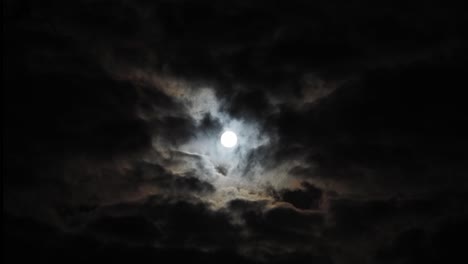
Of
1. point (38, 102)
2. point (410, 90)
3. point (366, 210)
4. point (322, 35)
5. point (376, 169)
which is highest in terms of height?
point (322, 35)

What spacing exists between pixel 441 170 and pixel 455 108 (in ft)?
3.72

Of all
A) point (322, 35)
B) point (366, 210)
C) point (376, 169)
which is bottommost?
point (366, 210)

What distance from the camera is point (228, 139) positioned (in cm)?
733

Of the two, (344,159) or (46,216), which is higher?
(344,159)

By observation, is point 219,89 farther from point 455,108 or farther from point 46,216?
point 455,108

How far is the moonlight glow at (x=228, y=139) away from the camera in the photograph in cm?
733

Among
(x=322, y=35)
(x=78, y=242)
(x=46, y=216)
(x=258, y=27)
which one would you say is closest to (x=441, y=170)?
(x=322, y=35)

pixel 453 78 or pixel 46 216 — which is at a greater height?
pixel 453 78

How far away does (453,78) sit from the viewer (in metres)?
7.70

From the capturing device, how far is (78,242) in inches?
293

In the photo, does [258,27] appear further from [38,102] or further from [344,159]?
[38,102]

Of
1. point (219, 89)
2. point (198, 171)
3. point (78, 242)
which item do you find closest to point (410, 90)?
point (219, 89)

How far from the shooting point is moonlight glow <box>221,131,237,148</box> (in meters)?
7.33

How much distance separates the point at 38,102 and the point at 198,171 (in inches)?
117
